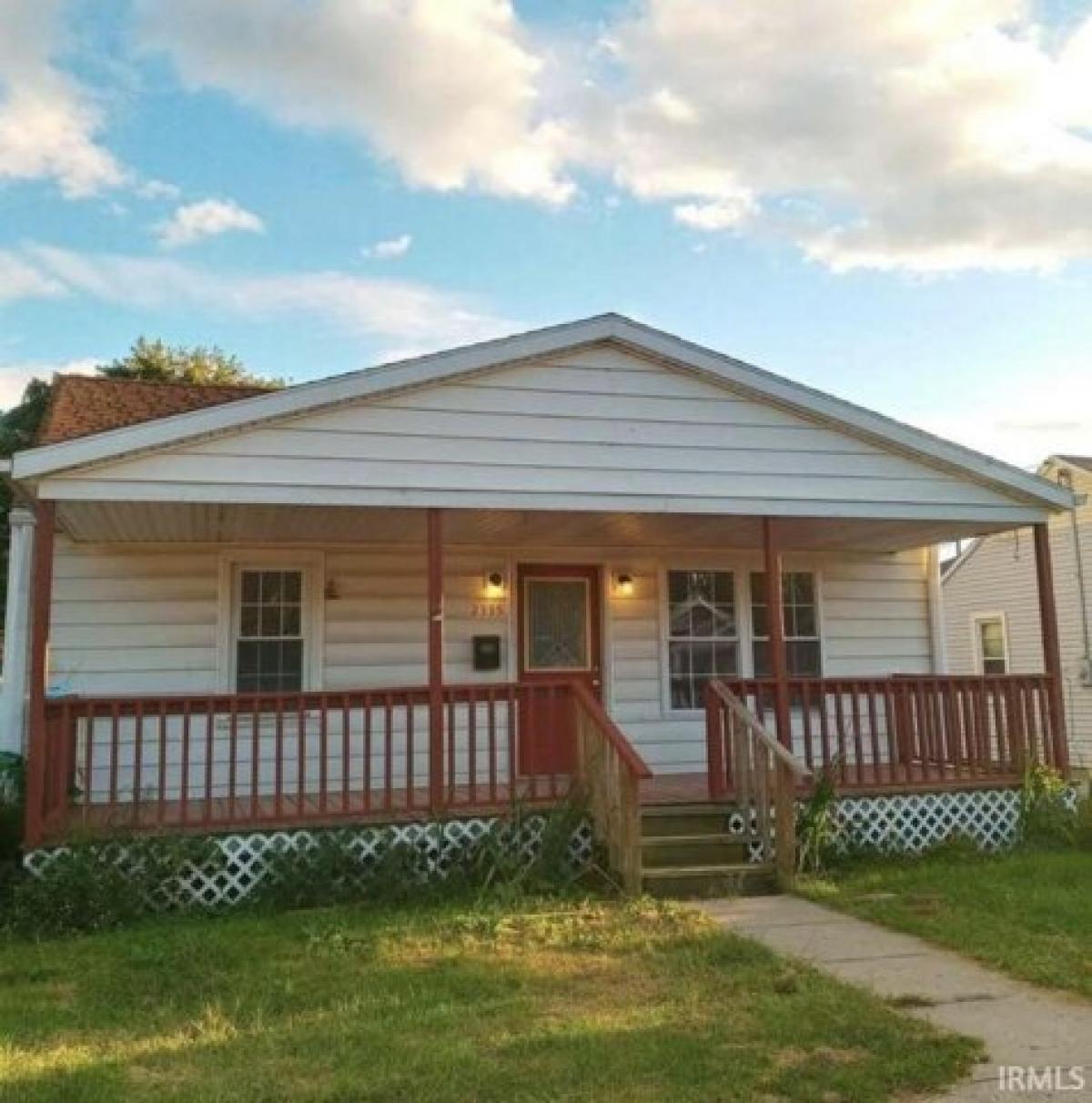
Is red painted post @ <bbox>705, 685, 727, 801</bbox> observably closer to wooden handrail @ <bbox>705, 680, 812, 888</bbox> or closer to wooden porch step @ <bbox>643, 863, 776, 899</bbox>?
wooden handrail @ <bbox>705, 680, 812, 888</bbox>

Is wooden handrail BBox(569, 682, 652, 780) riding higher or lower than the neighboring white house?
lower

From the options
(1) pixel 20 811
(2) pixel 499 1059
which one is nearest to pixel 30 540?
(1) pixel 20 811

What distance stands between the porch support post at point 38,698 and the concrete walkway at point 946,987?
166 inches

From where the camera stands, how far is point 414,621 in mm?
9438

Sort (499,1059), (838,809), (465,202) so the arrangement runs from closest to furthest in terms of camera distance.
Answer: (499,1059), (838,809), (465,202)

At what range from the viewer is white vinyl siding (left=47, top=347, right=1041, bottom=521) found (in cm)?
703

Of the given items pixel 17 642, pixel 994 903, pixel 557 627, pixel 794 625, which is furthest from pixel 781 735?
pixel 17 642

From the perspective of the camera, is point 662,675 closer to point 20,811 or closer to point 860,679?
point 860,679

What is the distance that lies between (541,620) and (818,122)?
20.1 ft

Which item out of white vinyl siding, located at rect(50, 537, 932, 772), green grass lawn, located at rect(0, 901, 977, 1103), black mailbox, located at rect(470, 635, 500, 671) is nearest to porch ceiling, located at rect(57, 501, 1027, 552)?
white vinyl siding, located at rect(50, 537, 932, 772)

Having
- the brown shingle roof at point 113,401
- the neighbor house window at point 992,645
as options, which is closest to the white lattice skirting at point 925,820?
the brown shingle roof at point 113,401

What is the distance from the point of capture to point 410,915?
6090 mm

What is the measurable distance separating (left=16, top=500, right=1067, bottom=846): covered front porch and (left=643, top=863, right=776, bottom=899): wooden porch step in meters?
0.49

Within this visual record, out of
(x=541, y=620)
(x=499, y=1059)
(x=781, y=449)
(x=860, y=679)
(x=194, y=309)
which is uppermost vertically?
(x=194, y=309)
